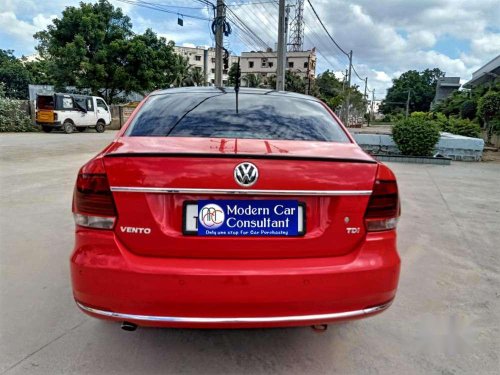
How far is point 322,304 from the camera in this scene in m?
1.92

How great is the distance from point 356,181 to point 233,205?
0.59m

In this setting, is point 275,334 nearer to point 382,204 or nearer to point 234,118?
point 382,204

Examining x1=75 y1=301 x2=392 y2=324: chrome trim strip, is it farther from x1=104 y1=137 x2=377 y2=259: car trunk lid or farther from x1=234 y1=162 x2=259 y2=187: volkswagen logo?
x1=234 y1=162 x2=259 y2=187: volkswagen logo

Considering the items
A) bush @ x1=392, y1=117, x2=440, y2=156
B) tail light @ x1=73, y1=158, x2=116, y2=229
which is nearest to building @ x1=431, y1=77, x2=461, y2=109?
bush @ x1=392, y1=117, x2=440, y2=156

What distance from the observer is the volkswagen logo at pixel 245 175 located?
1.87m

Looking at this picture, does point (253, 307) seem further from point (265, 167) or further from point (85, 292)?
point (85, 292)

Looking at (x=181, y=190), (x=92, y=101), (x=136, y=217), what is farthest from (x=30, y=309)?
(x=92, y=101)

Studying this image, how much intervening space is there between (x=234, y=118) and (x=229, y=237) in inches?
37.5

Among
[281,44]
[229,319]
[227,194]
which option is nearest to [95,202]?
[227,194]

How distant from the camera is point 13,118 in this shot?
2120 cm

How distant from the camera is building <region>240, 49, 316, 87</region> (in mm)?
78625

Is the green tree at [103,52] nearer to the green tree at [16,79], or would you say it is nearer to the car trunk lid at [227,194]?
the green tree at [16,79]

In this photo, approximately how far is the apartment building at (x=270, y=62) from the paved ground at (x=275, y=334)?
77406 mm

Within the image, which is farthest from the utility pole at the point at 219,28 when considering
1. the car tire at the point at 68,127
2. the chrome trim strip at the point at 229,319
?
the chrome trim strip at the point at 229,319
